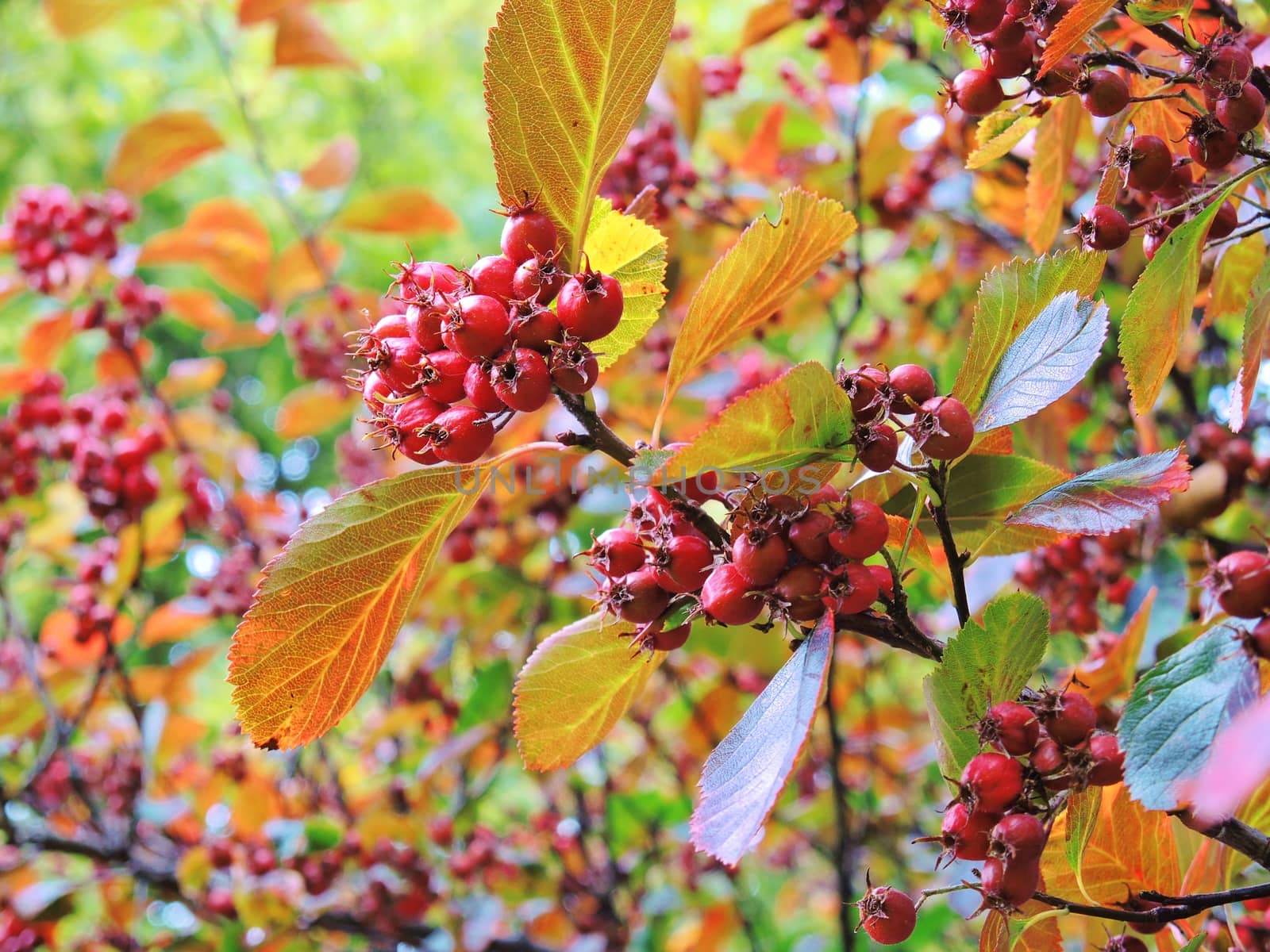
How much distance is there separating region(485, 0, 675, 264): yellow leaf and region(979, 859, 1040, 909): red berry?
66cm

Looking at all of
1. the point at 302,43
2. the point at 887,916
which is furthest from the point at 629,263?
the point at 302,43

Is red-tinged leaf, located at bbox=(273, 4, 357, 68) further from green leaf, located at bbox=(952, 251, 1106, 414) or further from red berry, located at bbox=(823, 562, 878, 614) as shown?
red berry, located at bbox=(823, 562, 878, 614)

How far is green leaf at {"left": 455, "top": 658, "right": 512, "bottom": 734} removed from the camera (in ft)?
8.35

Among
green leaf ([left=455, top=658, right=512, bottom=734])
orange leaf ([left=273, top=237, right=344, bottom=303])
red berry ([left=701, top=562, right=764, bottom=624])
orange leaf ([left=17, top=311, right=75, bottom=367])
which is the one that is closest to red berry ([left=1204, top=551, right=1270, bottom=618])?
red berry ([left=701, top=562, right=764, bottom=624])

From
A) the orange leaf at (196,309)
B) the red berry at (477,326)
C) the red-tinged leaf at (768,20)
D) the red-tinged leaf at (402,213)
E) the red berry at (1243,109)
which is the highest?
the red berry at (1243,109)

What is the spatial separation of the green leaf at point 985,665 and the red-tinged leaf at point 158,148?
117 inches

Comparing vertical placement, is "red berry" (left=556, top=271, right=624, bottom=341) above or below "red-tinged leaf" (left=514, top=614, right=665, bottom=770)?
above

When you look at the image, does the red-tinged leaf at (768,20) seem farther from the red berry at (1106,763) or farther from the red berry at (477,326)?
the red berry at (1106,763)

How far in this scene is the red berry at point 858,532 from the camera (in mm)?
837

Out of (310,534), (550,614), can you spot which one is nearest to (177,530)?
(550,614)

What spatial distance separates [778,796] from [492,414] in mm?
415

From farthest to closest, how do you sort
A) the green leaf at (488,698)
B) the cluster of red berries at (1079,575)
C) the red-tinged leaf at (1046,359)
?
1. the green leaf at (488,698)
2. the cluster of red berries at (1079,575)
3. the red-tinged leaf at (1046,359)

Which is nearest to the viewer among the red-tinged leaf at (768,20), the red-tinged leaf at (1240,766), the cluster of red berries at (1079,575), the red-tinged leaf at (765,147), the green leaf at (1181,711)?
the red-tinged leaf at (1240,766)

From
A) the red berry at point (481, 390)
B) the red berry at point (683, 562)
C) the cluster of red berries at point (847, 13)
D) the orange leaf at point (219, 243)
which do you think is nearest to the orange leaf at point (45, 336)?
the orange leaf at point (219, 243)
